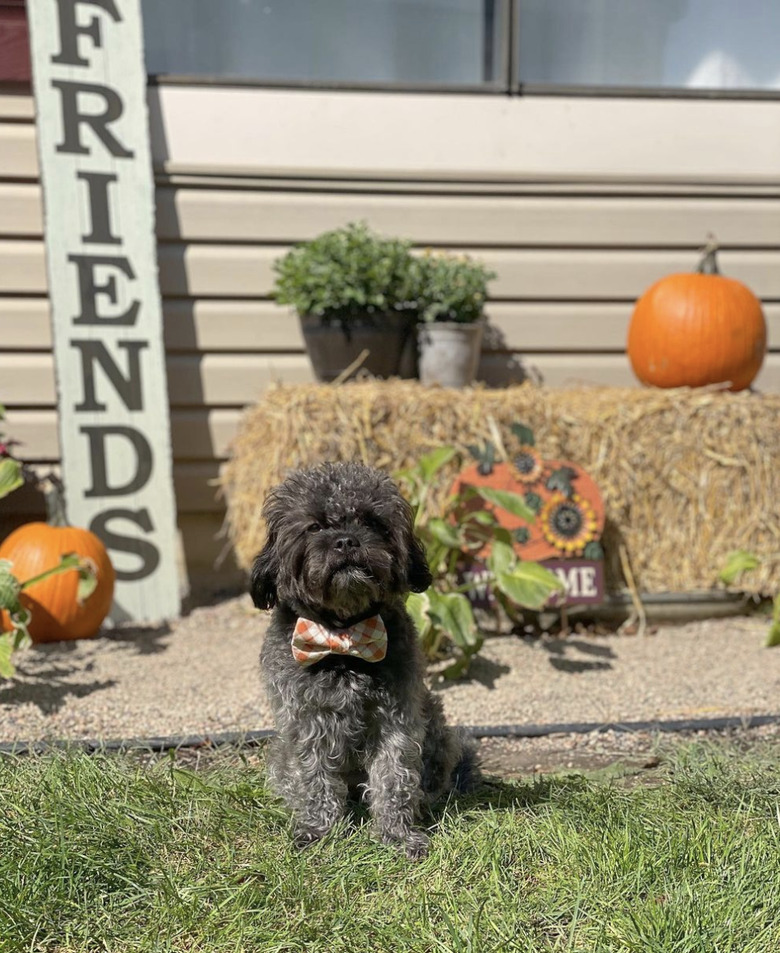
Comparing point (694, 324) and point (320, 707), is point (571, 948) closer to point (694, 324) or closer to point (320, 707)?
point (320, 707)

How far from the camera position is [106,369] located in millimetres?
5336

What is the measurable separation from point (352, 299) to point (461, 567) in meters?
1.78

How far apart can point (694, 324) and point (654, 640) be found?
1967 mm

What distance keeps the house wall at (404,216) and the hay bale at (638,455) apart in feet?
3.31

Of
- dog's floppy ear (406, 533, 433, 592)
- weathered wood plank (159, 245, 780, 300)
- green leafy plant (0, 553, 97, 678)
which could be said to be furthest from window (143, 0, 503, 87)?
dog's floppy ear (406, 533, 433, 592)

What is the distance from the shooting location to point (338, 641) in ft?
8.18

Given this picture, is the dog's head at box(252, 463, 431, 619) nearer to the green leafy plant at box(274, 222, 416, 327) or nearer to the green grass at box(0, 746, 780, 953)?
the green grass at box(0, 746, 780, 953)

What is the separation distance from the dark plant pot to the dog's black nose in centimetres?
321

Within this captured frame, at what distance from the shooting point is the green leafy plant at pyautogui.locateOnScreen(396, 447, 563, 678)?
4.04 m

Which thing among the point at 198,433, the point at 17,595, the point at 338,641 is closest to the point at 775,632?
the point at 338,641

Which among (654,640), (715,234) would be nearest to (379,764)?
(654,640)

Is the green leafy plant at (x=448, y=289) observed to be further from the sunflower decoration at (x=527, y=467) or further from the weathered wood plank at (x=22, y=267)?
the weathered wood plank at (x=22, y=267)

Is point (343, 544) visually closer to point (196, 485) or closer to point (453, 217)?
point (196, 485)

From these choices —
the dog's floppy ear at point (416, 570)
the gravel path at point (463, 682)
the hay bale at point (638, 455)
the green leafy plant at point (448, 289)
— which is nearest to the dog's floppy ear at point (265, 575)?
the dog's floppy ear at point (416, 570)
